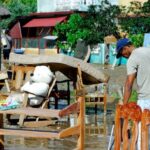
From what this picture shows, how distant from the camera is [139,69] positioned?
7051 mm

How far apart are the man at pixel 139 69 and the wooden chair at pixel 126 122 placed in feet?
6.00

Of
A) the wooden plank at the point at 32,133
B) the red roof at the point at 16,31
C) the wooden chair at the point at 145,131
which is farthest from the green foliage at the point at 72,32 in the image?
the wooden chair at the point at 145,131

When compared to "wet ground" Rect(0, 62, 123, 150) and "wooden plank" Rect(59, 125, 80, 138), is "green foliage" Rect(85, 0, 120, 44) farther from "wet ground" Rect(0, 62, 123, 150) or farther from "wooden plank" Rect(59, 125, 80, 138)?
"wooden plank" Rect(59, 125, 80, 138)

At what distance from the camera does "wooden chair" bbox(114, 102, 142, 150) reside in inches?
196

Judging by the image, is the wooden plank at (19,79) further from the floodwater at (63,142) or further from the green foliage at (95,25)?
the green foliage at (95,25)

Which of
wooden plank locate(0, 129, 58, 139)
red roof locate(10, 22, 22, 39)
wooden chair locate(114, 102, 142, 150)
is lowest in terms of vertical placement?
red roof locate(10, 22, 22, 39)

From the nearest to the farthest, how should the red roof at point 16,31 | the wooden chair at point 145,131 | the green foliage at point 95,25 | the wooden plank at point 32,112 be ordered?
the wooden chair at point 145,131 → the wooden plank at point 32,112 → the green foliage at point 95,25 → the red roof at point 16,31

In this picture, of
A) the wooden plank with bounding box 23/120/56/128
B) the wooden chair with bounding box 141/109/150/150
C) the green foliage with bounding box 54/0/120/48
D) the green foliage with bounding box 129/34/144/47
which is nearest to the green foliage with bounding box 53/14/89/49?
the green foliage with bounding box 54/0/120/48

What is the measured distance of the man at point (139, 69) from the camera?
700 cm

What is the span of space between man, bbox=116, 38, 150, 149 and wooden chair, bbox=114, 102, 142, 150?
1828 mm

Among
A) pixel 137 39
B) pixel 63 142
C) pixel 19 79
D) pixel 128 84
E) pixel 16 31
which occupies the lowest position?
pixel 16 31

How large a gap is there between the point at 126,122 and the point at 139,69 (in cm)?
200

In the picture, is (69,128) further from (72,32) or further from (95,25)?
(72,32)

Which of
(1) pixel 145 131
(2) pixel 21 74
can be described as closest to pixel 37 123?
(2) pixel 21 74
